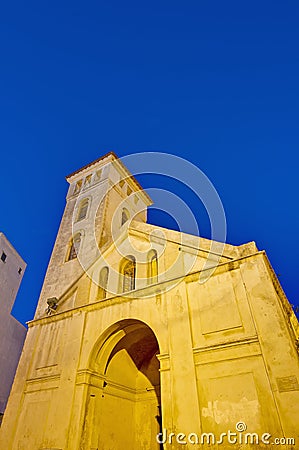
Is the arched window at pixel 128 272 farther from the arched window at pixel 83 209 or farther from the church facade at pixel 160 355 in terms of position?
the arched window at pixel 83 209

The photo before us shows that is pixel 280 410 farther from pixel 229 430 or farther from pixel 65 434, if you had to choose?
pixel 65 434

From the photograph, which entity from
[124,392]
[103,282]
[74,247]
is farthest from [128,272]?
[74,247]

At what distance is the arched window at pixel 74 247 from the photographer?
18.5 m

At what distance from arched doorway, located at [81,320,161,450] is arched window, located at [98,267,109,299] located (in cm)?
224

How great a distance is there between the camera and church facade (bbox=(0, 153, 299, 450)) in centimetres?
772

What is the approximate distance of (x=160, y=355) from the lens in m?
9.63

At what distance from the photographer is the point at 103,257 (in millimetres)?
15000

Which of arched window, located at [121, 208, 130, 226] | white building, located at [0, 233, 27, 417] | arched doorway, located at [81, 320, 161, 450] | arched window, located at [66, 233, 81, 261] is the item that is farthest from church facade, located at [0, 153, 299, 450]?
white building, located at [0, 233, 27, 417]

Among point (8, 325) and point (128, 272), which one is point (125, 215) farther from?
point (8, 325)

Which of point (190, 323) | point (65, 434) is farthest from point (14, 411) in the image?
point (190, 323)

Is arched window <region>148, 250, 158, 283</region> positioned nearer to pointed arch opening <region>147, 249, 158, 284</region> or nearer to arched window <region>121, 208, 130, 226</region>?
pointed arch opening <region>147, 249, 158, 284</region>

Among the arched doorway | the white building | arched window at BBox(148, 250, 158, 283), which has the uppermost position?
the white building

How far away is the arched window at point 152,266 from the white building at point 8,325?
15527 mm

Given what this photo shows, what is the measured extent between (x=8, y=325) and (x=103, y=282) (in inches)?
536
